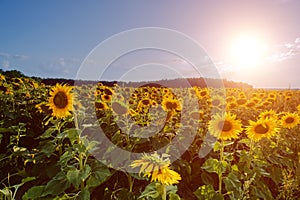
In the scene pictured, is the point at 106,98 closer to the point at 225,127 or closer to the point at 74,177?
the point at 225,127

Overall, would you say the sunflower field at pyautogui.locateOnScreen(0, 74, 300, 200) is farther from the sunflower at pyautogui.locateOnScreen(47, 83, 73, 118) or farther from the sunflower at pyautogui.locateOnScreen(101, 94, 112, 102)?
the sunflower at pyautogui.locateOnScreen(101, 94, 112, 102)

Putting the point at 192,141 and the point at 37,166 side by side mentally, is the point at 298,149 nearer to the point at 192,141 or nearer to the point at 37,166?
the point at 192,141

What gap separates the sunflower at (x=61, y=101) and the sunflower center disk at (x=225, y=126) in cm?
163

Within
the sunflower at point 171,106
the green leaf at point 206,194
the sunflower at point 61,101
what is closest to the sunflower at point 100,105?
the sunflower at point 171,106

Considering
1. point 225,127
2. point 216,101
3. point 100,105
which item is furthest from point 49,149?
point 216,101

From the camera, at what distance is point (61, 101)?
144 inches

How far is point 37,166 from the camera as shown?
3.67m

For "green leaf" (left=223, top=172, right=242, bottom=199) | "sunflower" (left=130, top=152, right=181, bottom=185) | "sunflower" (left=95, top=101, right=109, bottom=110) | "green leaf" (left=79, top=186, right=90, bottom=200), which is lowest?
"green leaf" (left=79, top=186, right=90, bottom=200)

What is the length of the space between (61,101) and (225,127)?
71.2 inches

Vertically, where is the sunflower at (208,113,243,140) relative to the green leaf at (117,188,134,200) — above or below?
above

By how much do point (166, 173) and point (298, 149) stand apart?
3.30 meters

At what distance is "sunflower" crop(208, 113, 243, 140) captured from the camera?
11.2 feet

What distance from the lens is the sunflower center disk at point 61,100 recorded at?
3.66m

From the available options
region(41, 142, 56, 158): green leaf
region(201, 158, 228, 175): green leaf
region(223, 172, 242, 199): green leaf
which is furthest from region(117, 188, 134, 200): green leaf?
region(41, 142, 56, 158): green leaf
